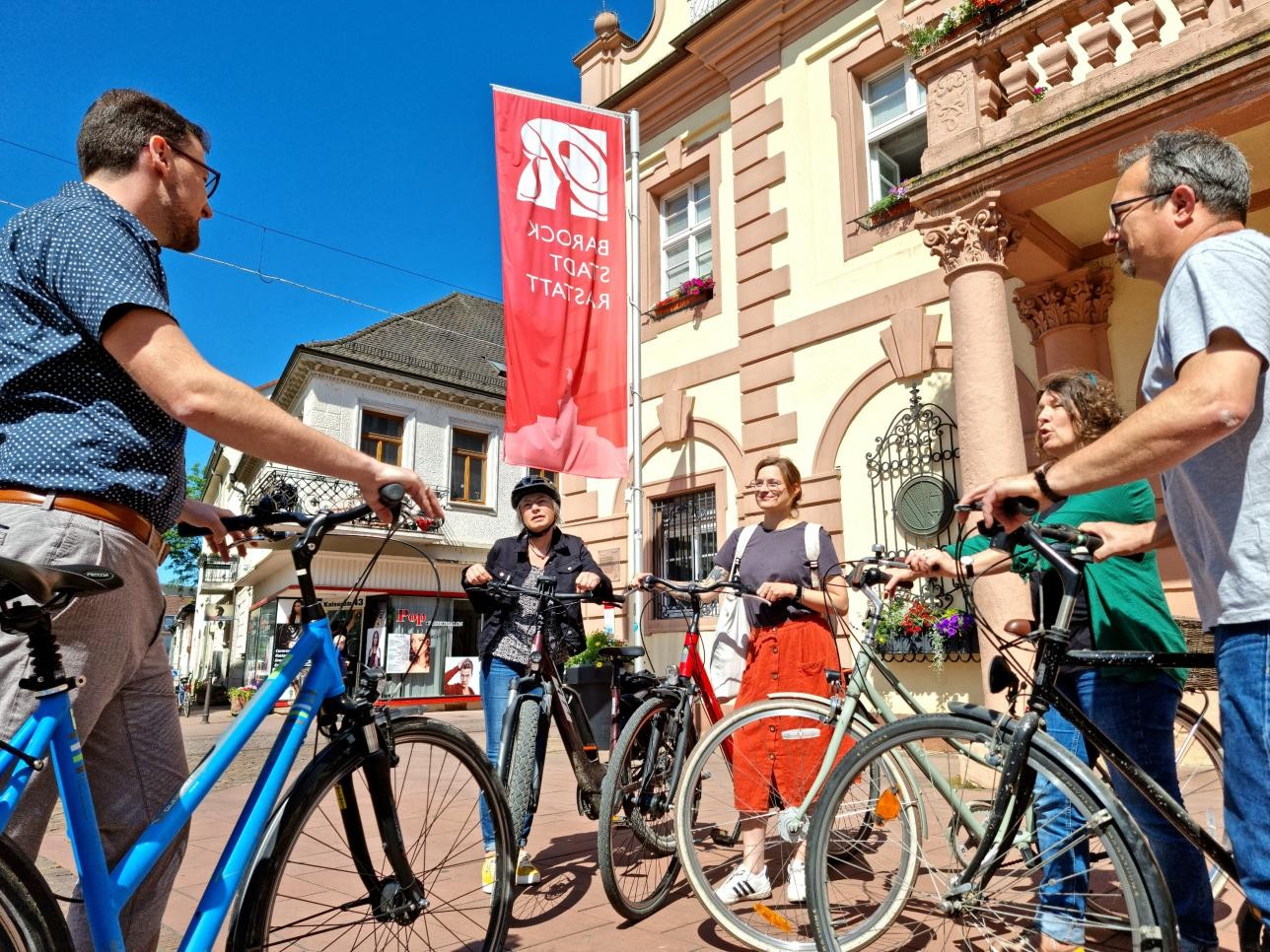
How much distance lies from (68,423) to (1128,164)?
8.39 feet

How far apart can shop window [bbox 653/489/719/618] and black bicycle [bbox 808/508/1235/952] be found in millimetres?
7771

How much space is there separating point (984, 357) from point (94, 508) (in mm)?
6049

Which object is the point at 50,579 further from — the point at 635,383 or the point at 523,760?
the point at 635,383

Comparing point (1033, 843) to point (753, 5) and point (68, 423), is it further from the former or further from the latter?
point (753, 5)

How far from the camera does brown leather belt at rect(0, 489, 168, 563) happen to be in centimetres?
175

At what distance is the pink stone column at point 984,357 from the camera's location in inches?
244

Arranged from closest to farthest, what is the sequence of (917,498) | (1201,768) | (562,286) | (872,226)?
(1201,768), (917,498), (872,226), (562,286)

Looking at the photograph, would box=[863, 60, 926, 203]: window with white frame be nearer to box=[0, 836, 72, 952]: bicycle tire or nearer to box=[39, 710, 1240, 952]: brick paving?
box=[39, 710, 1240, 952]: brick paving

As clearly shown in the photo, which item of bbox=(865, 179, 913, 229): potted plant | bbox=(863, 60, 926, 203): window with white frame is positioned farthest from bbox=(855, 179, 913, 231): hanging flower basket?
bbox=(863, 60, 926, 203): window with white frame

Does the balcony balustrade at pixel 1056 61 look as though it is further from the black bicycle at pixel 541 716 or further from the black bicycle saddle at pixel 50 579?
the black bicycle saddle at pixel 50 579

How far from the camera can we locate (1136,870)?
1.89 meters

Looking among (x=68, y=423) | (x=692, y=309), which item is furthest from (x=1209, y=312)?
(x=692, y=309)

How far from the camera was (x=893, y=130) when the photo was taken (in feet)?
30.6

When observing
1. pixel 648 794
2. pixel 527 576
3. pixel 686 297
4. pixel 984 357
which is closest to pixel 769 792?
pixel 648 794
